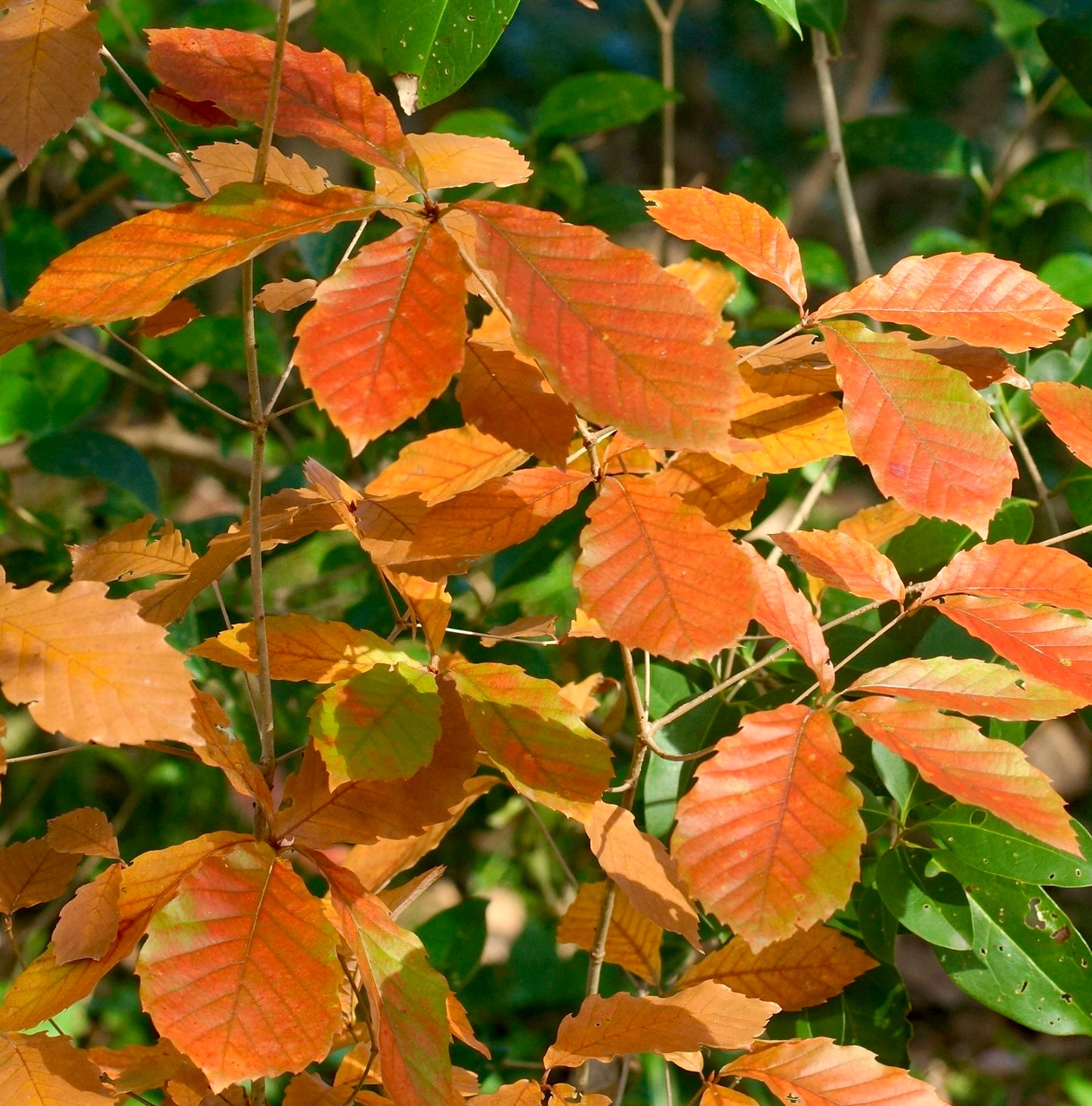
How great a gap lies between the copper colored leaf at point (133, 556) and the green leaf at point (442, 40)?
33 centimetres

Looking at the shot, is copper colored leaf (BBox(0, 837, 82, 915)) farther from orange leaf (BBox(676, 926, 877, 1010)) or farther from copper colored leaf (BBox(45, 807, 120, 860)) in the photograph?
orange leaf (BBox(676, 926, 877, 1010))

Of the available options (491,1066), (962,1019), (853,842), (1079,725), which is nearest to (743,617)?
(853,842)

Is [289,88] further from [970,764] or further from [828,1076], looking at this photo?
[828,1076]

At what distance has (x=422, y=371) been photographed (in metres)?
0.50

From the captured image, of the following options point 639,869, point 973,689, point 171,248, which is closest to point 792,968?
point 639,869

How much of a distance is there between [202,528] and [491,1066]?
0.73m

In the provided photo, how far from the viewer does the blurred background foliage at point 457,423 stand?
1084mm

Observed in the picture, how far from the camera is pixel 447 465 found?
2.44 feet

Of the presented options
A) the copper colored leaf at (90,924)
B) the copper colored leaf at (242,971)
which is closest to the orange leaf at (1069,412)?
the copper colored leaf at (242,971)

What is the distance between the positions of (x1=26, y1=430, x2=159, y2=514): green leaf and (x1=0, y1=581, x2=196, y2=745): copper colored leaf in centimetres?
91

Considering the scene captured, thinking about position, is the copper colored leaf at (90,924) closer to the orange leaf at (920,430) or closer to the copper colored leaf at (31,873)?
the copper colored leaf at (31,873)

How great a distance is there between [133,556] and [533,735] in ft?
1.00

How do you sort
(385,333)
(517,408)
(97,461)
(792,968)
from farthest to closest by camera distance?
(97,461) → (792,968) → (517,408) → (385,333)

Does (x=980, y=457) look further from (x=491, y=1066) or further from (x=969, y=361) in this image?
(x=491, y=1066)
